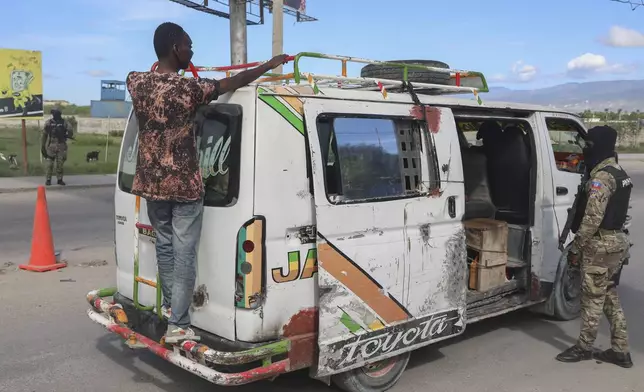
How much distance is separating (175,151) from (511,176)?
3.35 metres

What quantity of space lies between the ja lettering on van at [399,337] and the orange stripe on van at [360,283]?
A: 9cm

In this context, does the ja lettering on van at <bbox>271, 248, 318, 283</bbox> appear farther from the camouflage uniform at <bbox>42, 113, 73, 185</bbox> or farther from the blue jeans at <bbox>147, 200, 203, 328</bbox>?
the camouflage uniform at <bbox>42, 113, 73, 185</bbox>

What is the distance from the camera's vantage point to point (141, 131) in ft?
11.5

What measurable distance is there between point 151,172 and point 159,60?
0.68m

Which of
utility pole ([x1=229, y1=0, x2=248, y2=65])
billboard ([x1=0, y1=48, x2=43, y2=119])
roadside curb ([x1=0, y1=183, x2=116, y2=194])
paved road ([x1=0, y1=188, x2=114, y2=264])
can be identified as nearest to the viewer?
paved road ([x1=0, y1=188, x2=114, y2=264])

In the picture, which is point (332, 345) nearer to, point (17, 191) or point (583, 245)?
point (583, 245)

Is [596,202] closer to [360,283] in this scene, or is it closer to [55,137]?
[360,283]

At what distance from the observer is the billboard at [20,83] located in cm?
1742

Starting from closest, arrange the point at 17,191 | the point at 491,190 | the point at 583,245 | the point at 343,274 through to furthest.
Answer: the point at 343,274
the point at 583,245
the point at 491,190
the point at 17,191

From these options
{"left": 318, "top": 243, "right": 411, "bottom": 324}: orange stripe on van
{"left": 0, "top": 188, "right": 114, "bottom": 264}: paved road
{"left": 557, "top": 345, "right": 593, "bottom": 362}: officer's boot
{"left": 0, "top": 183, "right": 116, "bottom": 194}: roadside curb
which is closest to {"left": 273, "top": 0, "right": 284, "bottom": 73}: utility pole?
{"left": 0, "top": 188, "right": 114, "bottom": 264}: paved road

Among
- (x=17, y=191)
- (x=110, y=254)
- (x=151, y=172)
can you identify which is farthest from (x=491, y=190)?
(x=17, y=191)

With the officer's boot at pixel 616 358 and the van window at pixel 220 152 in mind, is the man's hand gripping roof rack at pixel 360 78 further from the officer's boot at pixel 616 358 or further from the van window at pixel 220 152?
the officer's boot at pixel 616 358

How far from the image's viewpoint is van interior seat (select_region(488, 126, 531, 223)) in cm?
541

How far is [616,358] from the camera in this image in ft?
15.3
